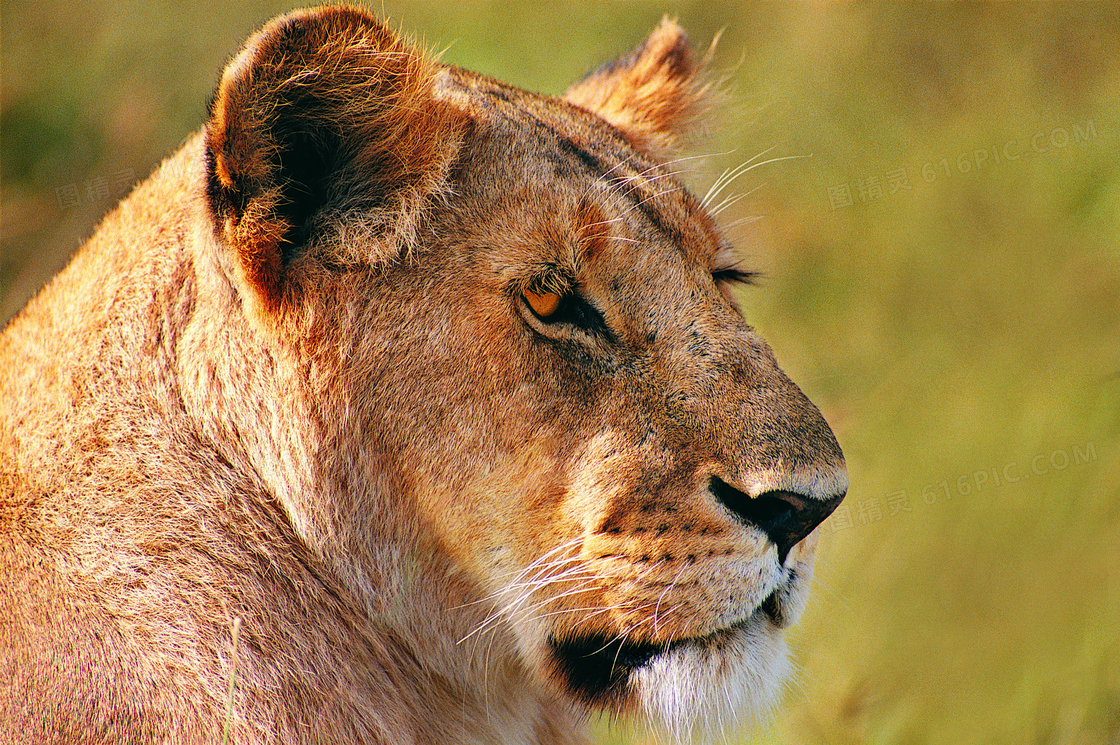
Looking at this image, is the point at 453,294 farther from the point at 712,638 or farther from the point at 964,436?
the point at 964,436

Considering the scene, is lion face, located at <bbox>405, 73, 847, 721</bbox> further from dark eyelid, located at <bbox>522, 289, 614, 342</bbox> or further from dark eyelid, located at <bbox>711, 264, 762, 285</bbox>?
dark eyelid, located at <bbox>711, 264, 762, 285</bbox>

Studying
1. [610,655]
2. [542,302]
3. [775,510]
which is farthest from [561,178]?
[610,655]

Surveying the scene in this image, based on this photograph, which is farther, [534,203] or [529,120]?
[529,120]

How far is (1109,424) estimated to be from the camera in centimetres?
480

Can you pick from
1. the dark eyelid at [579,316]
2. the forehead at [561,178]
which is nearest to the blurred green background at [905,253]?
the forehead at [561,178]

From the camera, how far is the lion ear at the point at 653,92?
136 inches

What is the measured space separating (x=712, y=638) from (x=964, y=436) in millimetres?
3293

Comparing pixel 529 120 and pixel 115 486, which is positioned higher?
pixel 529 120

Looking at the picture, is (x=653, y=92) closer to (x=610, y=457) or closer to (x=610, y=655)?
(x=610, y=457)

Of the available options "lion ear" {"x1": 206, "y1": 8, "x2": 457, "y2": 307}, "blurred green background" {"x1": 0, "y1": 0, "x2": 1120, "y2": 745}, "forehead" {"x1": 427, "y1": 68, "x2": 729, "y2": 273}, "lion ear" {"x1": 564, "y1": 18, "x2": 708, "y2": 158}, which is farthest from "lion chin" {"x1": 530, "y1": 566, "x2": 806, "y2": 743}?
"lion ear" {"x1": 564, "y1": 18, "x2": 708, "y2": 158}

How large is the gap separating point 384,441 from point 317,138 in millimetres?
682

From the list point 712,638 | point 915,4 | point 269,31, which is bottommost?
point 712,638

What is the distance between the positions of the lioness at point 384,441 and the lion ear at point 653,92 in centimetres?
98

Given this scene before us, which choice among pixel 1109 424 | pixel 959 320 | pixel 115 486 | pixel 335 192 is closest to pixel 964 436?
pixel 1109 424
